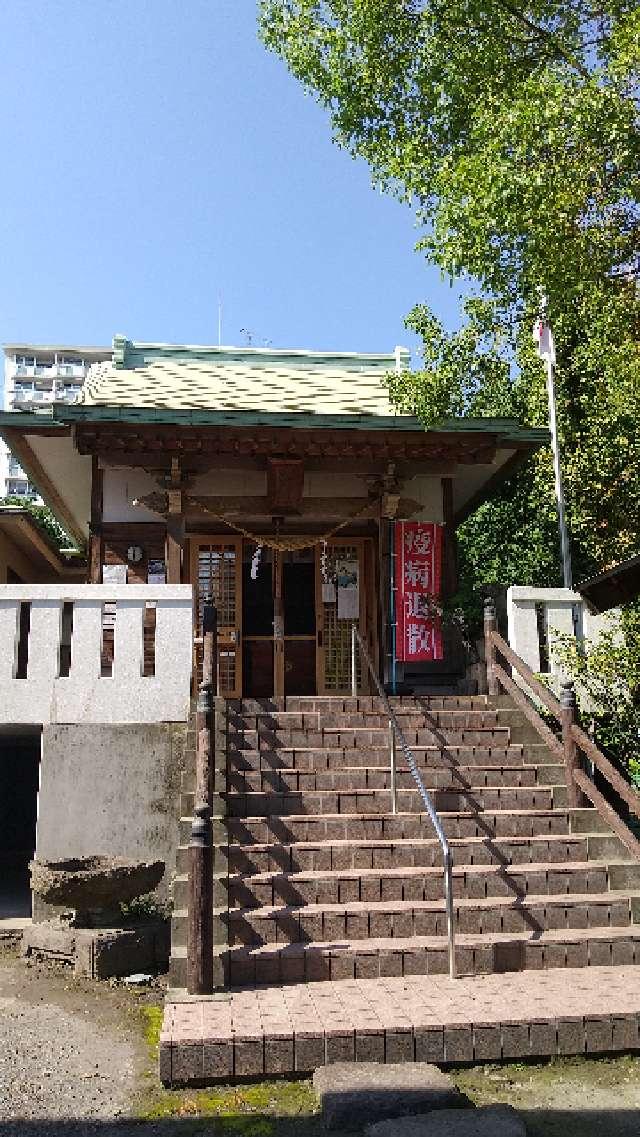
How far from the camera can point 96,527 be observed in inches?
482

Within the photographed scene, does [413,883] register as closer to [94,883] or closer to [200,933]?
[200,933]

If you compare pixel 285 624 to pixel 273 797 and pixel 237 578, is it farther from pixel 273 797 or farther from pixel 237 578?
pixel 273 797

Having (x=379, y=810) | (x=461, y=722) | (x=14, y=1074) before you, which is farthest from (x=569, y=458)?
(x=14, y=1074)

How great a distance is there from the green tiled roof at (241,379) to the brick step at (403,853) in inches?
292

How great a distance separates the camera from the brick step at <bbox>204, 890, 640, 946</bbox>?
6.38m

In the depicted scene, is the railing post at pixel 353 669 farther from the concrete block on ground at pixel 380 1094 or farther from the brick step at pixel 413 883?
the concrete block on ground at pixel 380 1094

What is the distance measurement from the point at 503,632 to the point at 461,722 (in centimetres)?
218

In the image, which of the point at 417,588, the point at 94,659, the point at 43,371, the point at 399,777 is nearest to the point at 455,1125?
the point at 399,777

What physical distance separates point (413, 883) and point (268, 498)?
654cm

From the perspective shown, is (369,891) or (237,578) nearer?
(369,891)

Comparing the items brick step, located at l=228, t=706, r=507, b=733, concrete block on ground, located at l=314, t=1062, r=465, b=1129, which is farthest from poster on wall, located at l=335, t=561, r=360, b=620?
concrete block on ground, located at l=314, t=1062, r=465, b=1129

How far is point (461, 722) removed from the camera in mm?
9398

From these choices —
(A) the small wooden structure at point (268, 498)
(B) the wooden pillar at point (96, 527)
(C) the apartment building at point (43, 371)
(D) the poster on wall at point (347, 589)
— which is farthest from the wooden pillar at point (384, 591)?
(C) the apartment building at point (43, 371)

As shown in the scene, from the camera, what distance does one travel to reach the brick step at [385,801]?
304 inches
